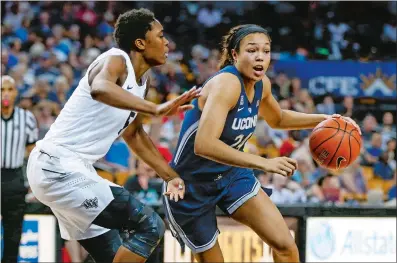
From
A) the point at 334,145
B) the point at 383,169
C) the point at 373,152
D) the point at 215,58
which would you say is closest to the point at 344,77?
the point at 215,58

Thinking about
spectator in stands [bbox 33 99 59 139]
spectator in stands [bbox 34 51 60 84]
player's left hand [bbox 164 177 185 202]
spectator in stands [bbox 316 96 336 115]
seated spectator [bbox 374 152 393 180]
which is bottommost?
player's left hand [bbox 164 177 185 202]

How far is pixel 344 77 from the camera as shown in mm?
13258

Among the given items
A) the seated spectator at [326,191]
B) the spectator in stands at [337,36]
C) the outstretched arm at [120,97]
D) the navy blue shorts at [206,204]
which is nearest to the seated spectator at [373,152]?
the seated spectator at [326,191]

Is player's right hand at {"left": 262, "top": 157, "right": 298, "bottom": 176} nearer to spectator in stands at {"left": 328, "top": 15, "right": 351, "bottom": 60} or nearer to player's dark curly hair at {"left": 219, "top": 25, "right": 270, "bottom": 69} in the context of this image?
player's dark curly hair at {"left": 219, "top": 25, "right": 270, "bottom": 69}

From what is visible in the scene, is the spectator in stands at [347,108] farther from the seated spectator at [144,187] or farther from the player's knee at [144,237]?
the player's knee at [144,237]

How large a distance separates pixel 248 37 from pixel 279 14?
10.3 m

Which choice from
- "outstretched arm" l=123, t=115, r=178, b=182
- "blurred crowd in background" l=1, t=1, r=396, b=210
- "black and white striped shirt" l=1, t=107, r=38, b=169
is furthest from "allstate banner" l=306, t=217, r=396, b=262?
"outstretched arm" l=123, t=115, r=178, b=182

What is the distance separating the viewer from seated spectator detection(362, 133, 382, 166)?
1124cm

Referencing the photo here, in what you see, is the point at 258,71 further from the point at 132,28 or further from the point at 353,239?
the point at 353,239

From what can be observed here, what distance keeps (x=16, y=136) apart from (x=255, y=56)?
359 cm

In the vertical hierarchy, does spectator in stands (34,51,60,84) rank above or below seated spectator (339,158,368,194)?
above

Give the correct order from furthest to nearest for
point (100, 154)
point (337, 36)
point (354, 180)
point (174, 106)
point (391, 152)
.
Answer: point (337, 36) < point (391, 152) < point (354, 180) < point (100, 154) < point (174, 106)

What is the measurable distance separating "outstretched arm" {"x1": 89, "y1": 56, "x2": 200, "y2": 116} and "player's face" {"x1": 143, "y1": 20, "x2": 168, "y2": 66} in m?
0.35

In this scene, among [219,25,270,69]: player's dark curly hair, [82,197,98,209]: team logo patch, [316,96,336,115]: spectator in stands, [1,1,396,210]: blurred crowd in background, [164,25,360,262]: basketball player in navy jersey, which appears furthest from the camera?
[316,96,336,115]: spectator in stands
